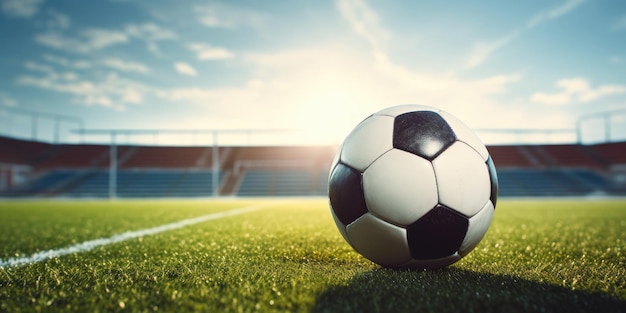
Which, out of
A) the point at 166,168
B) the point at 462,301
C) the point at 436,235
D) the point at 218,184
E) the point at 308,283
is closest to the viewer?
the point at 462,301

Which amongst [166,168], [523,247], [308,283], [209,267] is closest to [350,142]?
[308,283]

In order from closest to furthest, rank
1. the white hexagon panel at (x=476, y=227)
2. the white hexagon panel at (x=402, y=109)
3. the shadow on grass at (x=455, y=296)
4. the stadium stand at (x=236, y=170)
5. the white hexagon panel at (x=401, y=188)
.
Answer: the shadow on grass at (x=455, y=296) → the white hexagon panel at (x=401, y=188) → the white hexagon panel at (x=476, y=227) → the white hexagon panel at (x=402, y=109) → the stadium stand at (x=236, y=170)

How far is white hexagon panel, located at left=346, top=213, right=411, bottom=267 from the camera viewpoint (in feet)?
7.32

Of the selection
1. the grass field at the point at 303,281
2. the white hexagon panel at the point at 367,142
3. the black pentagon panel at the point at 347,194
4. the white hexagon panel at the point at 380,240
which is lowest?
the grass field at the point at 303,281

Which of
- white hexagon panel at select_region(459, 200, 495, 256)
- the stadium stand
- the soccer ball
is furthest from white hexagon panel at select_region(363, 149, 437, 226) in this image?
the stadium stand

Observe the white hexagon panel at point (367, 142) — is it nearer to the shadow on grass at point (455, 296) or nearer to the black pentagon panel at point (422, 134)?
the black pentagon panel at point (422, 134)

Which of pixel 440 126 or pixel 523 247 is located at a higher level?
pixel 440 126

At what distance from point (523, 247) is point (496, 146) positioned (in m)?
33.5

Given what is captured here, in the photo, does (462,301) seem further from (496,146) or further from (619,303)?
(496,146)

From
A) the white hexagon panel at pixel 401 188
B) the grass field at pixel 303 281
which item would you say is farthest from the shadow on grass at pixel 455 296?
the white hexagon panel at pixel 401 188

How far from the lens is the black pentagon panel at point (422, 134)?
2268 millimetres

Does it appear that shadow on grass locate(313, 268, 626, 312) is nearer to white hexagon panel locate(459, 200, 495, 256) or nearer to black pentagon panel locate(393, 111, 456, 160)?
white hexagon panel locate(459, 200, 495, 256)

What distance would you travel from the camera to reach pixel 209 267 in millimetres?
2520

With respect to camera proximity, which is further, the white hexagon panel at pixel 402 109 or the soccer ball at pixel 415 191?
the white hexagon panel at pixel 402 109
